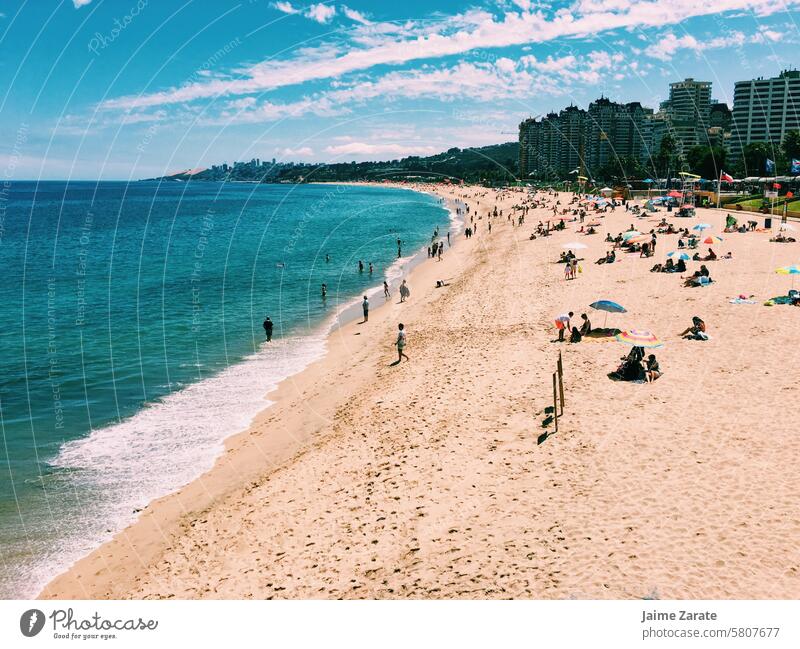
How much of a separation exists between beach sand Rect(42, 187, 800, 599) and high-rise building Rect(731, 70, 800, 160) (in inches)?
7882

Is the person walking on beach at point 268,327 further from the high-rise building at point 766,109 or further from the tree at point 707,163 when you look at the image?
the high-rise building at point 766,109

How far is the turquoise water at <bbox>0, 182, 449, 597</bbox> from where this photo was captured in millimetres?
14914

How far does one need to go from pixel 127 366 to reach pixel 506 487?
21.5 m

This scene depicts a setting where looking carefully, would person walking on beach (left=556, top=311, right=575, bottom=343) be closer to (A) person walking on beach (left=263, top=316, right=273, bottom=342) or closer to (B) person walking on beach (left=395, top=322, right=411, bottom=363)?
(B) person walking on beach (left=395, top=322, right=411, bottom=363)

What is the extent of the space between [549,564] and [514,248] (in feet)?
149

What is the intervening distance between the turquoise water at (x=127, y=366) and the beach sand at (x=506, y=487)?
62.1 inches

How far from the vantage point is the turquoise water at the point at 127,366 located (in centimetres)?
1491

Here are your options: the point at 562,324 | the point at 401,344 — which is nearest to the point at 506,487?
the point at 562,324

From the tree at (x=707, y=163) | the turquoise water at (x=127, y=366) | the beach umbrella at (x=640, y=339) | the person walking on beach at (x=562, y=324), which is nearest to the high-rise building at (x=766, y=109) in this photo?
the tree at (x=707, y=163)

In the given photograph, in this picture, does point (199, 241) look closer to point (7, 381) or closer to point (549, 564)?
point (7, 381)

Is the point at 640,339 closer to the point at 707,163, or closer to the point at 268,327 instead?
the point at 268,327

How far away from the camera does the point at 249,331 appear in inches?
1296

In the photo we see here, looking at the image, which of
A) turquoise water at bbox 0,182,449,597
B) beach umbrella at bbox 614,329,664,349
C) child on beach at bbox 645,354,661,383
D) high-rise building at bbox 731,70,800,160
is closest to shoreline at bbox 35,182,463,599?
turquoise water at bbox 0,182,449,597

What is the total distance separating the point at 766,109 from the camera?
184m
